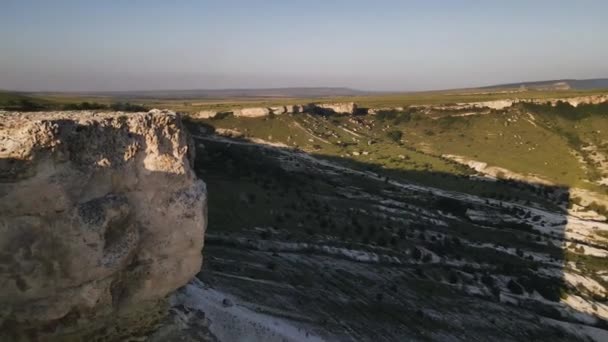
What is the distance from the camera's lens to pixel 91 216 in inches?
398

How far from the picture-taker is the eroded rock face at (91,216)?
938 cm

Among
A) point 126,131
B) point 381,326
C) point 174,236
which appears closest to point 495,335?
point 381,326

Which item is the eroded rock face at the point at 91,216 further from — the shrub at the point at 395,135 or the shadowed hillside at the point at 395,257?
the shrub at the point at 395,135

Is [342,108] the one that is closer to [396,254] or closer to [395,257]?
[396,254]

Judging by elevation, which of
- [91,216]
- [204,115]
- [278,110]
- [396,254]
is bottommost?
[396,254]

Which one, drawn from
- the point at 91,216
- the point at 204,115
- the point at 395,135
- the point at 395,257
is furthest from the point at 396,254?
the point at 204,115

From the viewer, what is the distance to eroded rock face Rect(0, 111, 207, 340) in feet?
30.8

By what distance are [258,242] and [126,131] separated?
744 inches

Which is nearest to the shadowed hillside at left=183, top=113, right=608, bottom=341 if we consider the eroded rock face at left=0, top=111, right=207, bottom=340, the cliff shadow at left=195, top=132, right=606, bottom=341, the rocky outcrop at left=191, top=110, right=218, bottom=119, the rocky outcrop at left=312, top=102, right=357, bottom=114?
the cliff shadow at left=195, top=132, right=606, bottom=341

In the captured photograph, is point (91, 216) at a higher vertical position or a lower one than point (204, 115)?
higher

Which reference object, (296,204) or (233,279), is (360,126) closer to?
(296,204)

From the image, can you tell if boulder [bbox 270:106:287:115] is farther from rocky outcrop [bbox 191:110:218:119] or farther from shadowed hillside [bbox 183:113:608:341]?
shadowed hillside [bbox 183:113:608:341]

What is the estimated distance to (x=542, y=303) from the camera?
29.7 metres

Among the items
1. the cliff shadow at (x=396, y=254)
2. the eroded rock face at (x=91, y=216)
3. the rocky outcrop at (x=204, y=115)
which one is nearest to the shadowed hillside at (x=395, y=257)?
the cliff shadow at (x=396, y=254)
